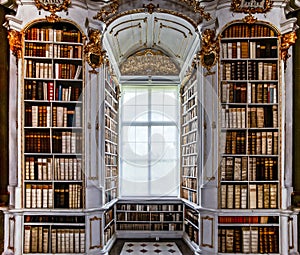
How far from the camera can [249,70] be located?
5340 millimetres

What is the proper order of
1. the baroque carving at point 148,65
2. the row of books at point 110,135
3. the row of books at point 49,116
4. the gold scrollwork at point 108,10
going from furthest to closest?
the baroque carving at point 148,65 < the row of books at point 110,135 < the gold scrollwork at point 108,10 < the row of books at point 49,116

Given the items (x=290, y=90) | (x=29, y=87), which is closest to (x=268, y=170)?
(x=290, y=90)

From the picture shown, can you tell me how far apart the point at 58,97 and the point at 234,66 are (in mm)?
2548

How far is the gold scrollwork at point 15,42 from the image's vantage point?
5.16m

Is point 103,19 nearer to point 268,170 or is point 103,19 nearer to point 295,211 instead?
point 268,170

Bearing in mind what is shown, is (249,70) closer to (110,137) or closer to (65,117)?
(65,117)

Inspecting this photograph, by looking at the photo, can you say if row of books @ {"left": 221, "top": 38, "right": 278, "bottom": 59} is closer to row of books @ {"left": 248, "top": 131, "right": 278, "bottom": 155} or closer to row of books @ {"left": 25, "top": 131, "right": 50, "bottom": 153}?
row of books @ {"left": 248, "top": 131, "right": 278, "bottom": 155}

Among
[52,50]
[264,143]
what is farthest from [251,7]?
[52,50]

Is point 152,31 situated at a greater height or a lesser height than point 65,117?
greater

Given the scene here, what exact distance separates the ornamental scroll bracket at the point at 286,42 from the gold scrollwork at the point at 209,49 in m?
0.91

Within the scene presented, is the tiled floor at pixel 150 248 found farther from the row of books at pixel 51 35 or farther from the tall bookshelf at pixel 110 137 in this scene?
the row of books at pixel 51 35

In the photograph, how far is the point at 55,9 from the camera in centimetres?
523

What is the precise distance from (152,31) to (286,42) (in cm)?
261

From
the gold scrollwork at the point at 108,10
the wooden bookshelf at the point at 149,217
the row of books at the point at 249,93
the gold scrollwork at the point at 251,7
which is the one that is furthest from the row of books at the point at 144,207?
the gold scrollwork at the point at 251,7
